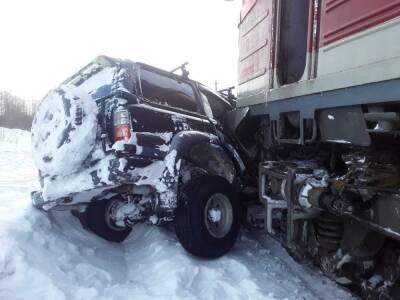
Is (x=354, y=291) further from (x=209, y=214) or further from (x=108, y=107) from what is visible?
(x=108, y=107)

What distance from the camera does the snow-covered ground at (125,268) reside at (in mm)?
3160

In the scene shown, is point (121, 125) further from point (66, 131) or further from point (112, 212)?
point (112, 212)

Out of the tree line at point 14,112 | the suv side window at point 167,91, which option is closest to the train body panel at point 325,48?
the suv side window at point 167,91

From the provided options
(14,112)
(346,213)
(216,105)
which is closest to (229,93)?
(216,105)

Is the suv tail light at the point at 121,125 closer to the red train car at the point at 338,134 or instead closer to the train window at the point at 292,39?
the red train car at the point at 338,134

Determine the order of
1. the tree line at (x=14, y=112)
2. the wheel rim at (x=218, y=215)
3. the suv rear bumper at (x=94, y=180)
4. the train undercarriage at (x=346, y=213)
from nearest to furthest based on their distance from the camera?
1. the train undercarriage at (x=346, y=213)
2. the suv rear bumper at (x=94, y=180)
3. the wheel rim at (x=218, y=215)
4. the tree line at (x=14, y=112)

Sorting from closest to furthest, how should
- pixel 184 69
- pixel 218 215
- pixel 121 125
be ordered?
pixel 121 125 → pixel 218 215 → pixel 184 69

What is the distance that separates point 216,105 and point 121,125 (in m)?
2.21

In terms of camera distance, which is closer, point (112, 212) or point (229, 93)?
point (112, 212)

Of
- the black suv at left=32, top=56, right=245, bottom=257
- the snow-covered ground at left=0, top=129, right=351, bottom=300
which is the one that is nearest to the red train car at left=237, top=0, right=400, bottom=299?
the snow-covered ground at left=0, top=129, right=351, bottom=300

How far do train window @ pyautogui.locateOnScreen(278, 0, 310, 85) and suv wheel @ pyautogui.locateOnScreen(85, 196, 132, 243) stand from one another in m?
2.53

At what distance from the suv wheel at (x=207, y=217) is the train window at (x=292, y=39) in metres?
1.40

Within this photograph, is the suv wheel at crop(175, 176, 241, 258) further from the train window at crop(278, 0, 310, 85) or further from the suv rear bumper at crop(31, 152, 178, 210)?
the train window at crop(278, 0, 310, 85)

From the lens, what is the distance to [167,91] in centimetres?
469
